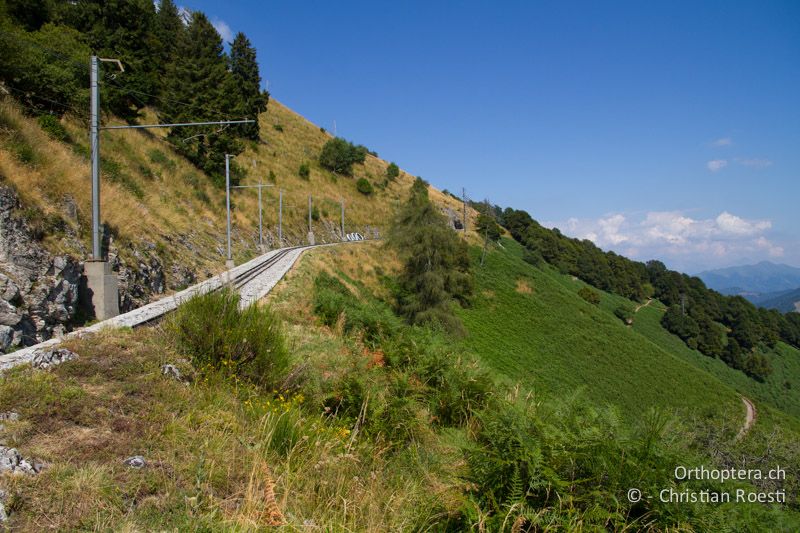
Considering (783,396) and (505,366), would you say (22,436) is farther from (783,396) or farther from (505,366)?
(783,396)

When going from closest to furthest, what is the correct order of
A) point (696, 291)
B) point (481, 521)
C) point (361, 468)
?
point (481, 521) → point (361, 468) → point (696, 291)

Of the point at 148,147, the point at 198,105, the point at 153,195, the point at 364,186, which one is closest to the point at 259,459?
the point at 153,195

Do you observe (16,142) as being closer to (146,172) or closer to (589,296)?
(146,172)

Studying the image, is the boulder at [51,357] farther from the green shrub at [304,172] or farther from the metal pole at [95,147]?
the green shrub at [304,172]

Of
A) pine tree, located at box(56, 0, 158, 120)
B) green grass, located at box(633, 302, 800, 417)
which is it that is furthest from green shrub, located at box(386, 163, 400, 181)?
green grass, located at box(633, 302, 800, 417)

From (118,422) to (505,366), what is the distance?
1089 inches

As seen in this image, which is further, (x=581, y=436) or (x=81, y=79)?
(x=81, y=79)

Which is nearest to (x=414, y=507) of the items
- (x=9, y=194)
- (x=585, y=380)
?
(x=9, y=194)

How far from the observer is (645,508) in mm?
3240

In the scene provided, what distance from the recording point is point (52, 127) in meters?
15.7

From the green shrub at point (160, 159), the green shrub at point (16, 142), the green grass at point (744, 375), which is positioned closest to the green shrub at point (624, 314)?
the green grass at point (744, 375)

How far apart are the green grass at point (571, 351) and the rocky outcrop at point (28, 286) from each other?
75.0 ft

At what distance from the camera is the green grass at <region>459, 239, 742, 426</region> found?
30984mm

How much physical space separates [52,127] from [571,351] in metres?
36.5
